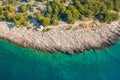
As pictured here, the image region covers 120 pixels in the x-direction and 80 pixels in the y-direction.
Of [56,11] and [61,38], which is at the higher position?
[56,11]

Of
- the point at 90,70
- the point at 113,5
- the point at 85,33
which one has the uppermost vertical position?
the point at 113,5

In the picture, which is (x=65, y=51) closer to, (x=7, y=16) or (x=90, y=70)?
(x=90, y=70)

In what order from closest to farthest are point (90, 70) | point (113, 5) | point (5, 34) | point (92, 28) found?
point (90, 70) → point (5, 34) → point (92, 28) → point (113, 5)

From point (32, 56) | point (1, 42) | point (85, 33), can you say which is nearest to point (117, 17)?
point (85, 33)

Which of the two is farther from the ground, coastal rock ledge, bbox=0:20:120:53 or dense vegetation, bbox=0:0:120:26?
dense vegetation, bbox=0:0:120:26

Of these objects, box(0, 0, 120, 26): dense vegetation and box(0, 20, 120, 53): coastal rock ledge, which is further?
box(0, 0, 120, 26): dense vegetation
